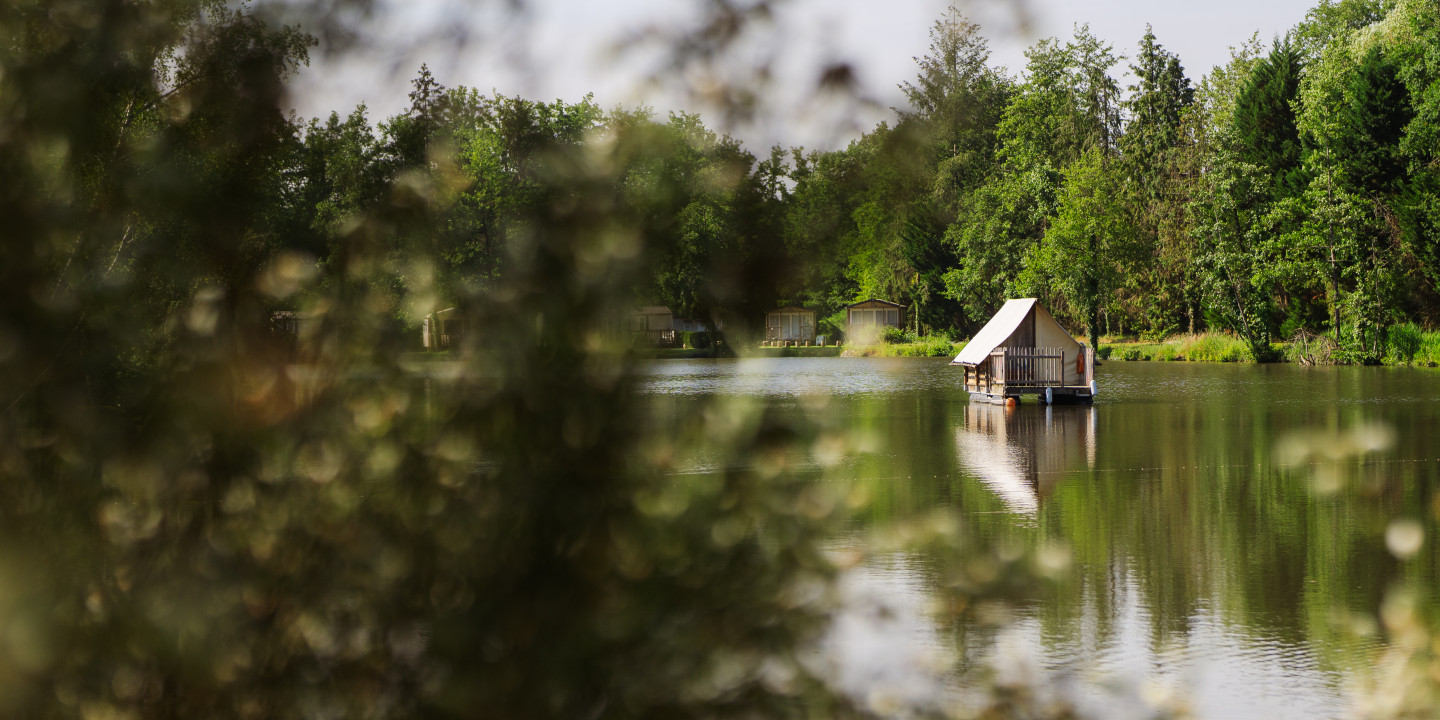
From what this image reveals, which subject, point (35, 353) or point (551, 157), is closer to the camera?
point (551, 157)

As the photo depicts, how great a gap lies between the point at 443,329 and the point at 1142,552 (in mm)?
9057

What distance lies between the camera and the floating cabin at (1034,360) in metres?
32.0

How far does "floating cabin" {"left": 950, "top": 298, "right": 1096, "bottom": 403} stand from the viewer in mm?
32000

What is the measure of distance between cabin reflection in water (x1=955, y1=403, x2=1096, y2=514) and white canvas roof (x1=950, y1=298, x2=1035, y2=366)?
78.8 inches

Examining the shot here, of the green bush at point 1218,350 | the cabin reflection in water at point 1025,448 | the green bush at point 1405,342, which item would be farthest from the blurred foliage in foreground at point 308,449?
the green bush at point 1218,350

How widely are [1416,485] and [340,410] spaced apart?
49.1 ft

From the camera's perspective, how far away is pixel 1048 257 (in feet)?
219

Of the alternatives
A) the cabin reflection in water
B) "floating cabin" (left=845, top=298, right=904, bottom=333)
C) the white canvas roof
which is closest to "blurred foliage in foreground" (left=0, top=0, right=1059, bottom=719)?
the cabin reflection in water

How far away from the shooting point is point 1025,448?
20.9 metres

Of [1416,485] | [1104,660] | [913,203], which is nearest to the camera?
[913,203]

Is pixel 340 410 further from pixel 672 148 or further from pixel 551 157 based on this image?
pixel 672 148

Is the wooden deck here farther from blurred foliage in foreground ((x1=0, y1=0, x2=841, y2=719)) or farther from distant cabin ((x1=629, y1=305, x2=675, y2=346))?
blurred foliage in foreground ((x1=0, y1=0, x2=841, y2=719))

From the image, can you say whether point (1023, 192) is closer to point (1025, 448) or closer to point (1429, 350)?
point (1429, 350)

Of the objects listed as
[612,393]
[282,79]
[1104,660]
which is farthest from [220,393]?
[1104,660]
